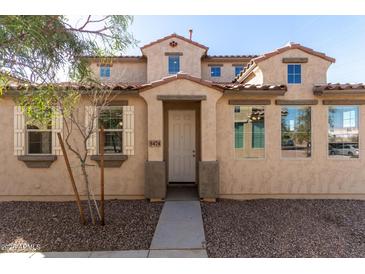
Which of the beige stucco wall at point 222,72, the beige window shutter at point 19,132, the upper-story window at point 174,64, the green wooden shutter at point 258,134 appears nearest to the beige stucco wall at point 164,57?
the upper-story window at point 174,64

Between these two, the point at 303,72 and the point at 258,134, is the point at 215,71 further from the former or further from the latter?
the point at 258,134

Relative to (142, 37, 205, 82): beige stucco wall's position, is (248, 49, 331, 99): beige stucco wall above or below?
below

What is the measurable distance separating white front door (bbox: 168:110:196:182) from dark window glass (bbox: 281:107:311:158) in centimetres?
320

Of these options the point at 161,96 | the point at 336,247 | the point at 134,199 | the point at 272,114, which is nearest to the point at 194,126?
the point at 161,96

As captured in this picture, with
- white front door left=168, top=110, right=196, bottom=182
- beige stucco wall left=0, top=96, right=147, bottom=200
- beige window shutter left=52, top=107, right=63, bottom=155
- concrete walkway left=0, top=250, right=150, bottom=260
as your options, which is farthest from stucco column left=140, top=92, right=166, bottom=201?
beige window shutter left=52, top=107, right=63, bottom=155

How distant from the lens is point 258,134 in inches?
284

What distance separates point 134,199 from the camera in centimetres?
701

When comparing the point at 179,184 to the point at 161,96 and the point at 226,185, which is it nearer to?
the point at 226,185

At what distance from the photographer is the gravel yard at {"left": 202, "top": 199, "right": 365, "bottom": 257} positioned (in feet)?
13.6

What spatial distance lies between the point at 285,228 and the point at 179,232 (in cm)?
248

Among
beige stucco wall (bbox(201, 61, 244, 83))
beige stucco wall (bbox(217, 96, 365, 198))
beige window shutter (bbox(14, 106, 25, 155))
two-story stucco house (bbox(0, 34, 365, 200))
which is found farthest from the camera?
beige stucco wall (bbox(201, 61, 244, 83))

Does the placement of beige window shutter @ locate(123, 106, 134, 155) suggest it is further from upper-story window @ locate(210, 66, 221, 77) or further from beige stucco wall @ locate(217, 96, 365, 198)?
upper-story window @ locate(210, 66, 221, 77)

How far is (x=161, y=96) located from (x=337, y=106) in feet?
19.1

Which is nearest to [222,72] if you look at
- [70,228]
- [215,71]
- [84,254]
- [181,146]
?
[215,71]
